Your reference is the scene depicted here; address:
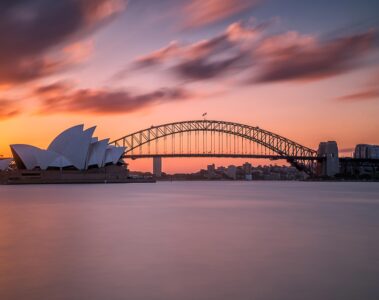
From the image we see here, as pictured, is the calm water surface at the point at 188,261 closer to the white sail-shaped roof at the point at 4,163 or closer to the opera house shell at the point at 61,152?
the opera house shell at the point at 61,152

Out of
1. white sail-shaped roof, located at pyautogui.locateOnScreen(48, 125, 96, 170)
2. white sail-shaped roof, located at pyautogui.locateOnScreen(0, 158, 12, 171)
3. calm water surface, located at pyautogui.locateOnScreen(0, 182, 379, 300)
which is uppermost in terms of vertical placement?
white sail-shaped roof, located at pyautogui.locateOnScreen(48, 125, 96, 170)

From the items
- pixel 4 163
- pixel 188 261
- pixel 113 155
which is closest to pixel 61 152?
pixel 113 155

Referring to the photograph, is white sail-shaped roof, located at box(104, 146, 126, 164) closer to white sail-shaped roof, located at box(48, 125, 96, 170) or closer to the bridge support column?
white sail-shaped roof, located at box(48, 125, 96, 170)

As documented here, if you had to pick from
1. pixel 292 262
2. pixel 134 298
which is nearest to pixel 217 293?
pixel 134 298

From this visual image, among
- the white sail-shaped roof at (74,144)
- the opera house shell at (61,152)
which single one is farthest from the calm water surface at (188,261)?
the opera house shell at (61,152)

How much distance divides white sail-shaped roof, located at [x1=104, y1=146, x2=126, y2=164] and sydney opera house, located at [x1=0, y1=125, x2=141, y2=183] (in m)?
1.05

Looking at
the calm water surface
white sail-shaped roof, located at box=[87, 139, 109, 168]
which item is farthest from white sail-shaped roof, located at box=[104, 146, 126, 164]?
the calm water surface

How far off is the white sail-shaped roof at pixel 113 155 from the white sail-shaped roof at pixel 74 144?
277 inches

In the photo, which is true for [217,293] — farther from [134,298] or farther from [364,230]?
[364,230]

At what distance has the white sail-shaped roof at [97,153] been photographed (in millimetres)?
71500

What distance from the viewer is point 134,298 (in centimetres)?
640

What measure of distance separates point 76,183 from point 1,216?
5522 cm

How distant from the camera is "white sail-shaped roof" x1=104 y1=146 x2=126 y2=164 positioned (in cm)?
7612

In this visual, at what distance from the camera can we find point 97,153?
72.0 m
